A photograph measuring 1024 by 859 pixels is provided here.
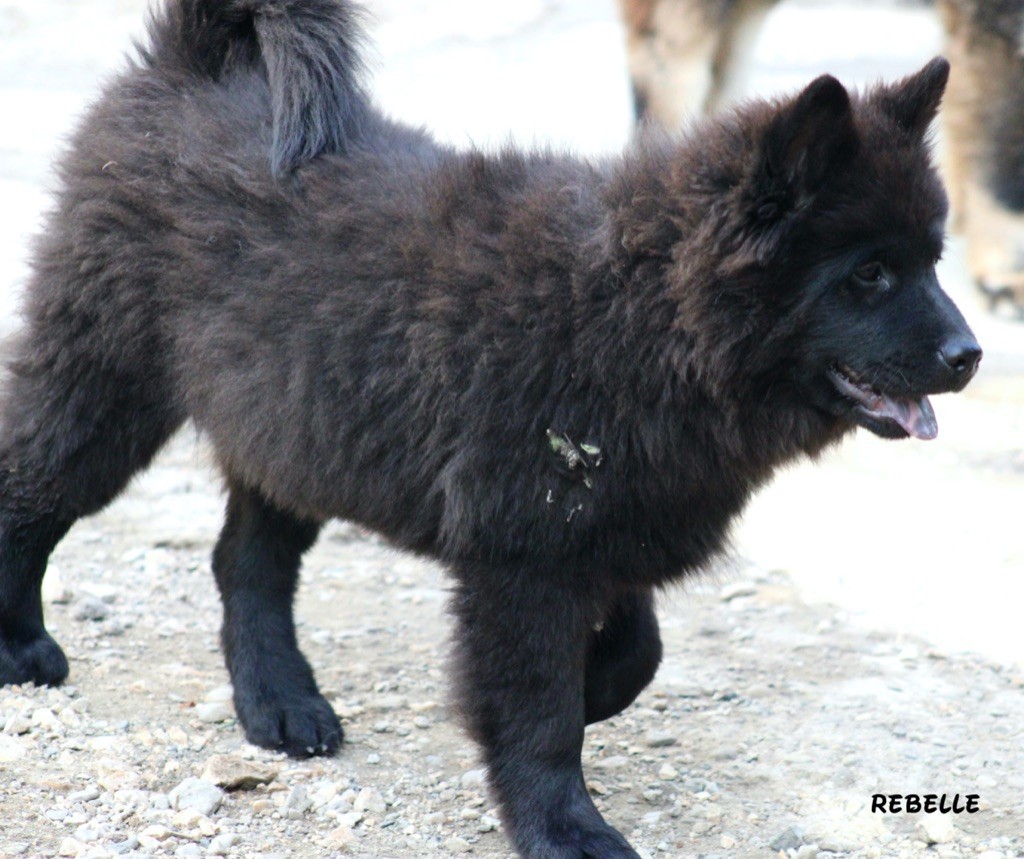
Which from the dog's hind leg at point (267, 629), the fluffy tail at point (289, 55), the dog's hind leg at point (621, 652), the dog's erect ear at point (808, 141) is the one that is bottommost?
the dog's hind leg at point (267, 629)

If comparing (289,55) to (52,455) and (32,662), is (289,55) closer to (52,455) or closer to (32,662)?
(52,455)

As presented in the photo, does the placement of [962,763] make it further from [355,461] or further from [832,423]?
[355,461]

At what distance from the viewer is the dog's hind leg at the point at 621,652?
3.84m

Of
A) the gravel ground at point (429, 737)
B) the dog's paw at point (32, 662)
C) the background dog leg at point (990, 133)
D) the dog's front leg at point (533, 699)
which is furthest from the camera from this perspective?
the background dog leg at point (990, 133)

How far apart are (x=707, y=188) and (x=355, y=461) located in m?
1.12

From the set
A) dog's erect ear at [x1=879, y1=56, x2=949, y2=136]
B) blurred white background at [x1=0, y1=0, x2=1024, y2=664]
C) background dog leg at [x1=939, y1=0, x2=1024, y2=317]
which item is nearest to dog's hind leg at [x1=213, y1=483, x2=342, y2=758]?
blurred white background at [x1=0, y1=0, x2=1024, y2=664]

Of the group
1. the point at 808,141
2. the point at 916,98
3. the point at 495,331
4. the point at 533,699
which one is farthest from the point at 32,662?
the point at 916,98

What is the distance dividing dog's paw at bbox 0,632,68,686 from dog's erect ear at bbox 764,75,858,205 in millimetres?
2539

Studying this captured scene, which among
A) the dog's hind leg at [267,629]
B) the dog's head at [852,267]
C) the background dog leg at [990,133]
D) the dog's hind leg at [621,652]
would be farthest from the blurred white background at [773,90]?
the dog's hind leg at [267,629]

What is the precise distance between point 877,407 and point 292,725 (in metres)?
1.88

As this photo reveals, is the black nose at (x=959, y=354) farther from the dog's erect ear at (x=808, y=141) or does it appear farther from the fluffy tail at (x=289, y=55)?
the fluffy tail at (x=289, y=55)

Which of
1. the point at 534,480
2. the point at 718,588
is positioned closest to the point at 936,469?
the point at 718,588

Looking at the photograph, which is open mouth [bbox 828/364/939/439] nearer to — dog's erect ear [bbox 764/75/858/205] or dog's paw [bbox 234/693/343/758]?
dog's erect ear [bbox 764/75/858/205]

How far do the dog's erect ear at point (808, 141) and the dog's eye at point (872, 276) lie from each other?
0.21m
